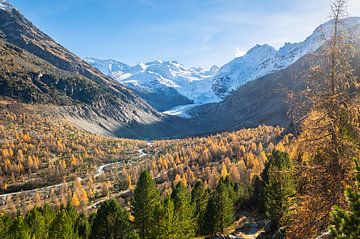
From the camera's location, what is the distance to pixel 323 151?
738 inches

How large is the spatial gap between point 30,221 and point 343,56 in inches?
2285

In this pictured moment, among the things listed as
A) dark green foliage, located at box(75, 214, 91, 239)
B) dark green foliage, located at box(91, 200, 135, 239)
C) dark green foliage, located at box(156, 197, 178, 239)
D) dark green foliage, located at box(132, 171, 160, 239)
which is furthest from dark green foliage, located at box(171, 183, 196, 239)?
dark green foliage, located at box(75, 214, 91, 239)

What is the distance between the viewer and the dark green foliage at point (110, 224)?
57.9 m

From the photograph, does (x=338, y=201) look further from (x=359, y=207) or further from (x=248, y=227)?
(x=248, y=227)

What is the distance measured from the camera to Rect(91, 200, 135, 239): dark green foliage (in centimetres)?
5788

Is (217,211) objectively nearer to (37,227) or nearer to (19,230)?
(37,227)

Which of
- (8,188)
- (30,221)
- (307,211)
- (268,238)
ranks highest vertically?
(307,211)

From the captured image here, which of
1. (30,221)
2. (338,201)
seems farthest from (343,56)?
(30,221)

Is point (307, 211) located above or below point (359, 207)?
below

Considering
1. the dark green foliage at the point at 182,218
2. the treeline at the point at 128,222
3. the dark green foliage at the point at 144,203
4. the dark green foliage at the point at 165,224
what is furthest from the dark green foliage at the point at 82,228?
the dark green foliage at the point at 165,224

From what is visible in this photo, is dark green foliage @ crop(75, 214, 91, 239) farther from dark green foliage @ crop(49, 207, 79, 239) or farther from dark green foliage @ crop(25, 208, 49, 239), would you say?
dark green foliage @ crop(49, 207, 79, 239)

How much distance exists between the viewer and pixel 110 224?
5806 cm

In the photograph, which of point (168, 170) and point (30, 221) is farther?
point (168, 170)

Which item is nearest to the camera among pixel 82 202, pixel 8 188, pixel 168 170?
pixel 82 202
